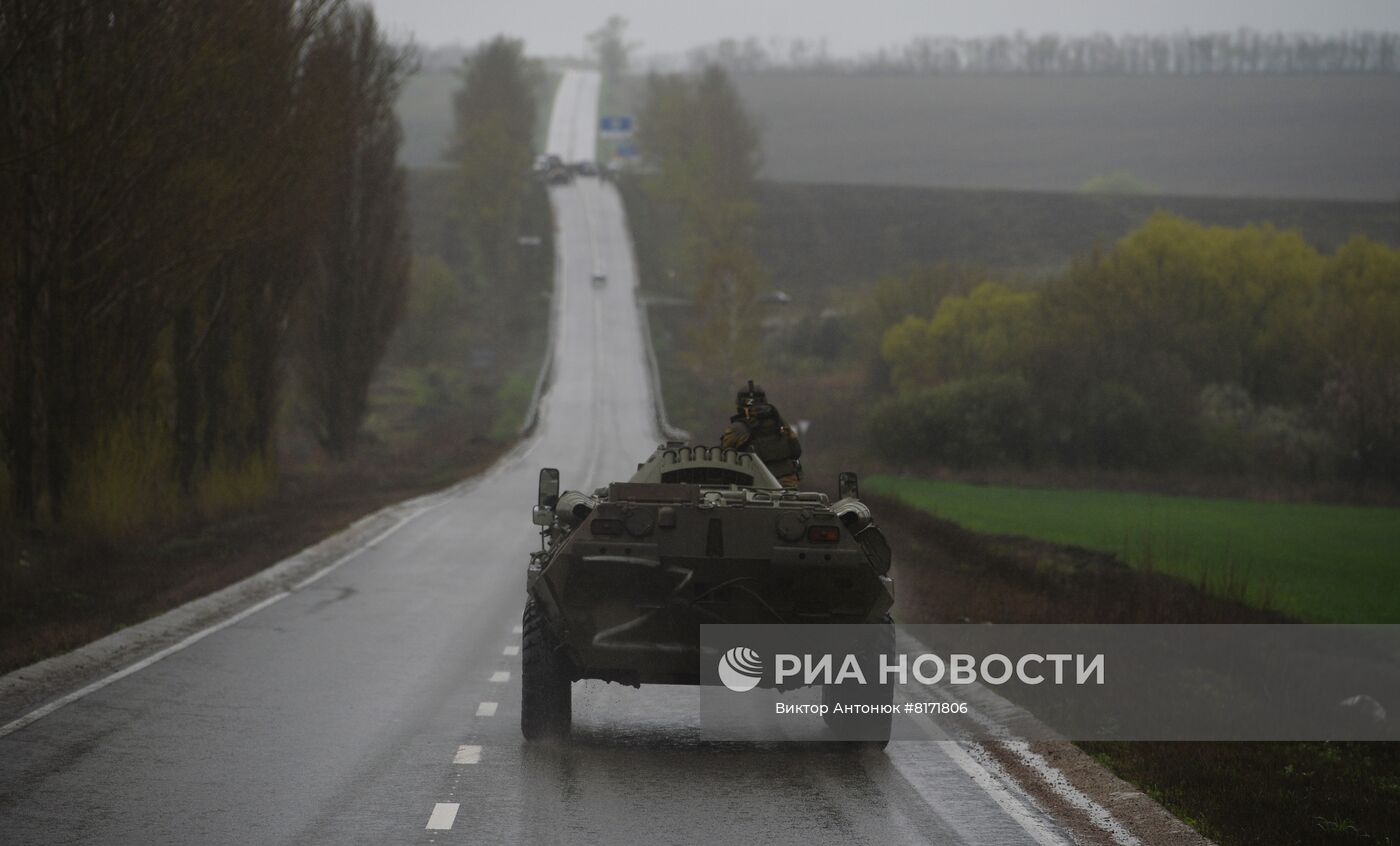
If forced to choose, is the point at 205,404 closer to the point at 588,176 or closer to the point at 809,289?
the point at 809,289

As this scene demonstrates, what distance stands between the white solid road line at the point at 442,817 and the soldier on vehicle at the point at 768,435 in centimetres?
551

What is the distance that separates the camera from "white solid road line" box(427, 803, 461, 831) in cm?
887

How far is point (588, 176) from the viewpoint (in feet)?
484

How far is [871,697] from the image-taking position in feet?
37.7

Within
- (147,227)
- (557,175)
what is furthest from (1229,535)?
(557,175)

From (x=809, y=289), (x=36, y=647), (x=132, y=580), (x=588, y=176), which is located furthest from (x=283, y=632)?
(x=588, y=176)

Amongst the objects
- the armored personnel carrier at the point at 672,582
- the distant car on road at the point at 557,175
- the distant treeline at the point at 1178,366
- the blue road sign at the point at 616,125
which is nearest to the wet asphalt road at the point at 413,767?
the armored personnel carrier at the point at 672,582

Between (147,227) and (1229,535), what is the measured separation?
19998 mm

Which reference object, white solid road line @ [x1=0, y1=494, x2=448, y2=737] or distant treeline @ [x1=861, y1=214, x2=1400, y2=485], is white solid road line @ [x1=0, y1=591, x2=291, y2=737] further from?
distant treeline @ [x1=861, y1=214, x2=1400, y2=485]

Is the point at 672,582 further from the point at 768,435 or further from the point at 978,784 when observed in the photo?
the point at 768,435

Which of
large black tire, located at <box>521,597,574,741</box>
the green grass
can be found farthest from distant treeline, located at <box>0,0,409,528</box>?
the green grass

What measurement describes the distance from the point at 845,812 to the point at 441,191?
131 metres

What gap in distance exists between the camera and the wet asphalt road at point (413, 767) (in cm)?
890

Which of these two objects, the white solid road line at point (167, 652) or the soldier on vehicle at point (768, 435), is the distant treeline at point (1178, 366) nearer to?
the white solid road line at point (167, 652)
